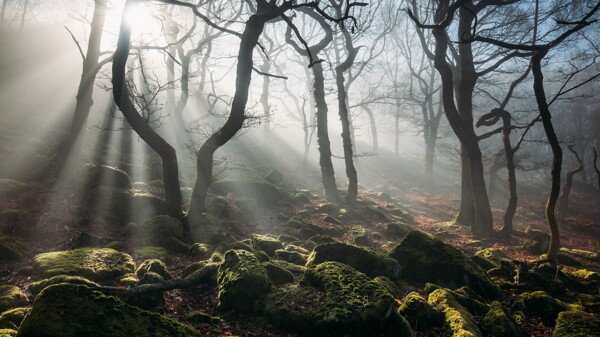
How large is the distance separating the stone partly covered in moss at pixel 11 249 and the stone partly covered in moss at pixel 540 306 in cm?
955

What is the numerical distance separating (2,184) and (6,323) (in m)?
8.12

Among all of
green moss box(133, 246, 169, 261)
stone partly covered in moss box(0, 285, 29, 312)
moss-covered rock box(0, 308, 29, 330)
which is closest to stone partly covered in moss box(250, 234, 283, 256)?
green moss box(133, 246, 169, 261)

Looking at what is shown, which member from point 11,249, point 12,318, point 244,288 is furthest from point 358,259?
point 11,249

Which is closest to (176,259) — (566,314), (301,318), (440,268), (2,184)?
(301,318)

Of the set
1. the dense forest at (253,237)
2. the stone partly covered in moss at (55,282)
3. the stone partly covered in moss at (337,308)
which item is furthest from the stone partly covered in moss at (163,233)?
the stone partly covered in moss at (337,308)

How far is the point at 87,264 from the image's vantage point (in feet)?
17.4

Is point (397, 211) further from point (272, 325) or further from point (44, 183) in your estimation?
point (44, 183)

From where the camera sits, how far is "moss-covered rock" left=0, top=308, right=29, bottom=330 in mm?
3500

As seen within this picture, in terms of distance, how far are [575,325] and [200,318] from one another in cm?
528

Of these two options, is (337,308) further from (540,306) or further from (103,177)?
(103,177)

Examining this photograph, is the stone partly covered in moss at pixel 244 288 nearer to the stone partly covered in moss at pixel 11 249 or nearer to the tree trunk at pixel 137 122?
the stone partly covered in moss at pixel 11 249

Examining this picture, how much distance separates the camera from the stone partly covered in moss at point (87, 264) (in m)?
5.07

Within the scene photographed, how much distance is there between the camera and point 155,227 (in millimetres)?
8008

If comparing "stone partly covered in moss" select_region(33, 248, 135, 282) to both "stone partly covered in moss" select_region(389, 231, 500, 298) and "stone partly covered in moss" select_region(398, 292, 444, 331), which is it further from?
"stone partly covered in moss" select_region(389, 231, 500, 298)
